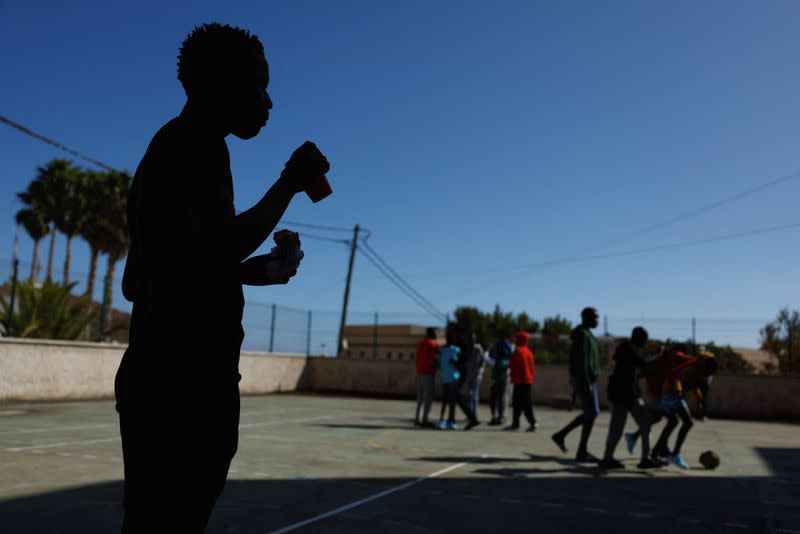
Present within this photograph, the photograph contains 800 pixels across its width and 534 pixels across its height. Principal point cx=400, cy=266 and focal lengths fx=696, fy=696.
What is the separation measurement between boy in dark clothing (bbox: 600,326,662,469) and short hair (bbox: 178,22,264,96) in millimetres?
7714

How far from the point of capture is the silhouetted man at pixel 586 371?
917cm

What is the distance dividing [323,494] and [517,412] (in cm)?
771

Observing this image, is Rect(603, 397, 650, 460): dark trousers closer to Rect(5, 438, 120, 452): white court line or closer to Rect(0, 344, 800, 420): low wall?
Rect(5, 438, 120, 452): white court line

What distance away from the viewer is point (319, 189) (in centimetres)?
185

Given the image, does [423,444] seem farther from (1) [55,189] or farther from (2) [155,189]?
(1) [55,189]

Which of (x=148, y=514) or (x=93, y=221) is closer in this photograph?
(x=148, y=514)

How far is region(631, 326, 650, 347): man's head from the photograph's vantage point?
880 centimetres

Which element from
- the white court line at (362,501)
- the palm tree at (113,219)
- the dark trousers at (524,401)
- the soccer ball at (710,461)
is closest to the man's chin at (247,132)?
the white court line at (362,501)

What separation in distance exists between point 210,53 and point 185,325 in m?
0.72

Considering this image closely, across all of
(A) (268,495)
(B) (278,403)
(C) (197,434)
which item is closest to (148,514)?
(C) (197,434)

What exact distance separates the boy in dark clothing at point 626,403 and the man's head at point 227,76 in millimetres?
7660

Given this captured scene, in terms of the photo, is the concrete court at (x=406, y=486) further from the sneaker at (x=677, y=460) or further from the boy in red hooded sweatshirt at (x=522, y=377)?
the boy in red hooded sweatshirt at (x=522, y=377)

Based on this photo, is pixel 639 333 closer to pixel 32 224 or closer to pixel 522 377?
pixel 522 377

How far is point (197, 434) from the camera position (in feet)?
5.48
